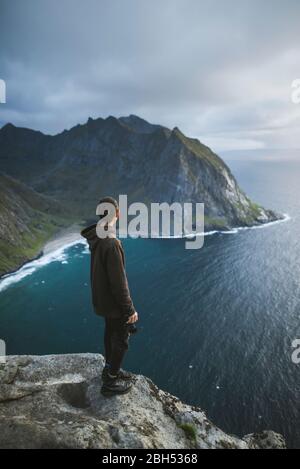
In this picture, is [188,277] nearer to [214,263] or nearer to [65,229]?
[214,263]

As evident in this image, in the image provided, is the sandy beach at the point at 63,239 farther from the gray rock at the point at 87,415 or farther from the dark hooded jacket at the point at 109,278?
the dark hooded jacket at the point at 109,278

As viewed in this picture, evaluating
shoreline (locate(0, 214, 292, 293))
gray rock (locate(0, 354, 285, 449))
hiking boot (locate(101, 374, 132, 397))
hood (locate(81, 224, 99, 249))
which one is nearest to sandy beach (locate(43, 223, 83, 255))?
shoreline (locate(0, 214, 292, 293))

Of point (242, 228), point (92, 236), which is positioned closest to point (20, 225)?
point (242, 228)

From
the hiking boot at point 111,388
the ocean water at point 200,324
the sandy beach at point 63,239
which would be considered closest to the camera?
the hiking boot at point 111,388

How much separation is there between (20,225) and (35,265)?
140ft

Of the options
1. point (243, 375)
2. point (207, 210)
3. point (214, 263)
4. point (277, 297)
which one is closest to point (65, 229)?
point (207, 210)

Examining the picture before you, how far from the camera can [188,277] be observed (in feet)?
300

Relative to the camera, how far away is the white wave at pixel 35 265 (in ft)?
312

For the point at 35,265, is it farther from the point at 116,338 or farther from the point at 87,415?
the point at 116,338

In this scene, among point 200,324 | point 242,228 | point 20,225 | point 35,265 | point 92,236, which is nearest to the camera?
point 92,236

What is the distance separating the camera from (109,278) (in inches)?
366

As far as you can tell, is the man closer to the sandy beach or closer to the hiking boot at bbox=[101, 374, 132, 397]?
the hiking boot at bbox=[101, 374, 132, 397]

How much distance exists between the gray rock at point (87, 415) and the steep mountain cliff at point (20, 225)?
3981 inches

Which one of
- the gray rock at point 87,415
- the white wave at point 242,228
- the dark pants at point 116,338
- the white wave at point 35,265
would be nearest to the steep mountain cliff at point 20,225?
the white wave at point 35,265
